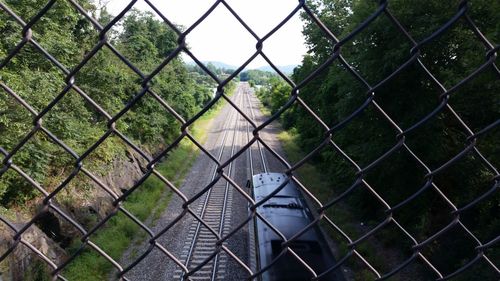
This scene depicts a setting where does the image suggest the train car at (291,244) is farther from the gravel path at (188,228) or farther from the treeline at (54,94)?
the treeline at (54,94)

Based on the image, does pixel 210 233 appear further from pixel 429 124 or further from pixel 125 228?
pixel 429 124

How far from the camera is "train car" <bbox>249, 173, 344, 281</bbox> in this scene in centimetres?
651

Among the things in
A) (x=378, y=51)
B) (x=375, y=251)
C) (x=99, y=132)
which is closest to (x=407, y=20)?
(x=378, y=51)

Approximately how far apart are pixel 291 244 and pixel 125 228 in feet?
24.6

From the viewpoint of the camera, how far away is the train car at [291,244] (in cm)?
651

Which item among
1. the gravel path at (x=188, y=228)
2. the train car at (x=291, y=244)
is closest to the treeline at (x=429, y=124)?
the train car at (x=291, y=244)

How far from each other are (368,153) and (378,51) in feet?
9.70

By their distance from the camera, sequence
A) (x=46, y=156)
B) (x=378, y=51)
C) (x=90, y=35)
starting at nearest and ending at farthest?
1. (x=46, y=156)
2. (x=378, y=51)
3. (x=90, y=35)

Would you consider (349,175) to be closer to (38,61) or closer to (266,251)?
(266,251)

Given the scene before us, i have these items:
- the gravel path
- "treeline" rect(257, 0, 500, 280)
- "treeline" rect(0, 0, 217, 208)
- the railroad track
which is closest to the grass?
the gravel path

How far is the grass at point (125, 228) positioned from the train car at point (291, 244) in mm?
3568

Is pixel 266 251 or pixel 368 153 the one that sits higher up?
pixel 266 251

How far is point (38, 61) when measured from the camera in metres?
10.2

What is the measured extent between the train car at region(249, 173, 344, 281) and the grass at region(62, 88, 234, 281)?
3568 mm
